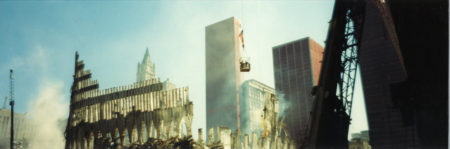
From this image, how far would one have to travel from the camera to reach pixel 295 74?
127 meters

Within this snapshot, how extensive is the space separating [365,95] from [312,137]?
283ft

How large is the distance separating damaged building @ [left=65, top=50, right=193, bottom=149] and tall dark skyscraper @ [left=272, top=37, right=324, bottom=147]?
307 ft

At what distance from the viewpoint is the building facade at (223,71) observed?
13500 centimetres

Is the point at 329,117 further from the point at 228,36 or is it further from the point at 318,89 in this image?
the point at 228,36

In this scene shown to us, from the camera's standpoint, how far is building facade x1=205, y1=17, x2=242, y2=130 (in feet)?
443

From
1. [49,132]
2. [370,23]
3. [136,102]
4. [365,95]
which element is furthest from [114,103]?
[370,23]

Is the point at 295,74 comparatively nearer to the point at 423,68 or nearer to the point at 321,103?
the point at 423,68

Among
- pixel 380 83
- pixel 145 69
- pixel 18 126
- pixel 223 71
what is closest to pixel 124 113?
pixel 18 126

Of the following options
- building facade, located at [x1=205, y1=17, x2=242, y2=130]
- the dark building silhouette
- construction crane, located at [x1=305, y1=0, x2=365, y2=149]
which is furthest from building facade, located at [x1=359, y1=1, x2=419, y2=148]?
construction crane, located at [x1=305, y1=0, x2=365, y2=149]

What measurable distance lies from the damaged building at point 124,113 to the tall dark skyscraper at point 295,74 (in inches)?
3690

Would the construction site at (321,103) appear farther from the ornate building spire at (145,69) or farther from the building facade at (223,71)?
the ornate building spire at (145,69)

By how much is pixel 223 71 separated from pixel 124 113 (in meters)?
116

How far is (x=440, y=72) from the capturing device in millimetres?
11734

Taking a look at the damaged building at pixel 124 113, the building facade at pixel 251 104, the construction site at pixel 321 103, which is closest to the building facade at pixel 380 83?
the building facade at pixel 251 104
